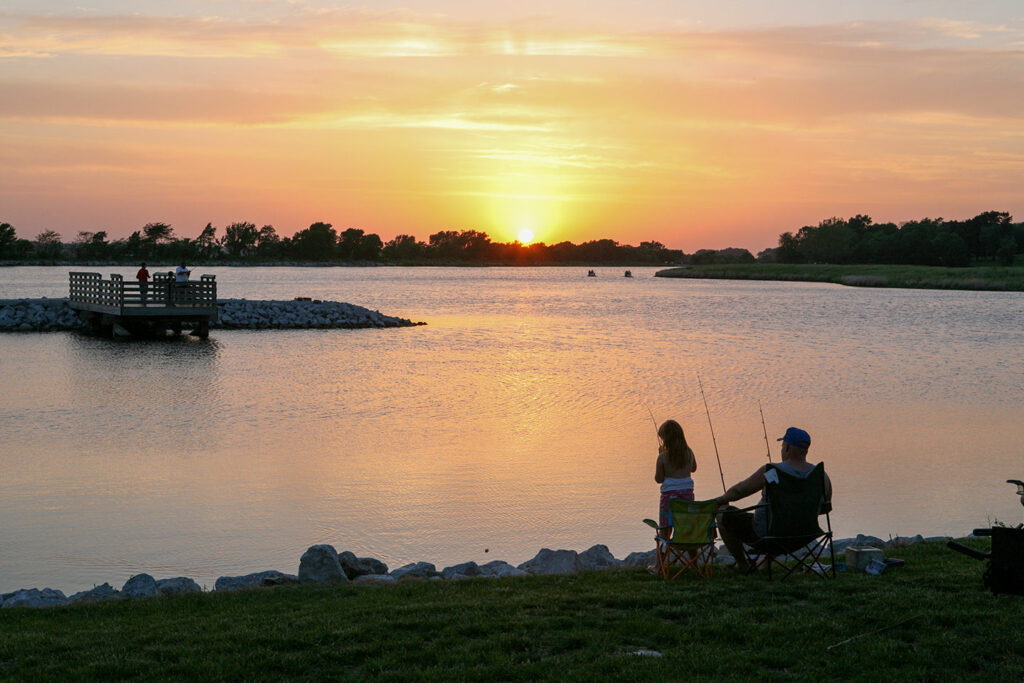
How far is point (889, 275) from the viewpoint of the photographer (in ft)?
423

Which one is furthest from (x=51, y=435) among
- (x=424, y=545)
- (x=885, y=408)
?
(x=885, y=408)

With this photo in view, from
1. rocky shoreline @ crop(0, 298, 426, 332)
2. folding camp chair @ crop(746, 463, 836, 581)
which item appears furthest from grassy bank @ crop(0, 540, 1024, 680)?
rocky shoreline @ crop(0, 298, 426, 332)

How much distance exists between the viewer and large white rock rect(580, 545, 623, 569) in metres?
8.73

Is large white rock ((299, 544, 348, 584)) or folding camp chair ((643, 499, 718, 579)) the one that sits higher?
folding camp chair ((643, 499, 718, 579))

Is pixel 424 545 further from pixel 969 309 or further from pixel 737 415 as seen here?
pixel 969 309

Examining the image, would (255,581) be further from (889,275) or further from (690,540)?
(889,275)

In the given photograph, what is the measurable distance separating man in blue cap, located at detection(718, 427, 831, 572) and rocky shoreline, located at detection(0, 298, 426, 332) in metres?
37.4

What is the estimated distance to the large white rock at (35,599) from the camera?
304 inches

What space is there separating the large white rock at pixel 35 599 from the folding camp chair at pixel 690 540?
478 centimetres

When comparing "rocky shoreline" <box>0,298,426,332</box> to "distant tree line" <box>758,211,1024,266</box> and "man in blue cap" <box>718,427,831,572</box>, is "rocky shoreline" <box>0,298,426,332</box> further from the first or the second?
"distant tree line" <box>758,211,1024,266</box>

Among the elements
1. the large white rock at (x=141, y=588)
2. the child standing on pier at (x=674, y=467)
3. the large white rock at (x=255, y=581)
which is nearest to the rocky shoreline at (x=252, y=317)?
the large white rock at (x=255, y=581)

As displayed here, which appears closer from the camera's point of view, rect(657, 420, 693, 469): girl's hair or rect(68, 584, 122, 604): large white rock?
rect(68, 584, 122, 604): large white rock

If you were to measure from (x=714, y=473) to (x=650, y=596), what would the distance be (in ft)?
25.6

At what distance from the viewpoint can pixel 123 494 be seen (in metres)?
12.6
